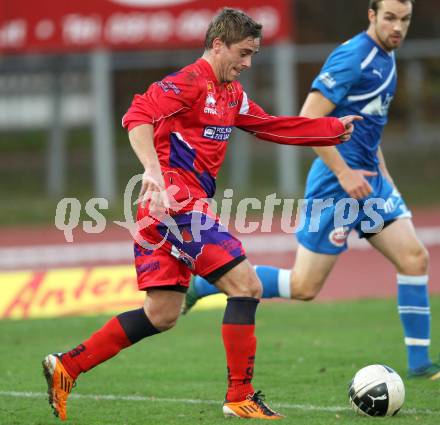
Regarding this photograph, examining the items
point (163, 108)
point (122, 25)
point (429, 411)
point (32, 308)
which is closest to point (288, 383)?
point (429, 411)

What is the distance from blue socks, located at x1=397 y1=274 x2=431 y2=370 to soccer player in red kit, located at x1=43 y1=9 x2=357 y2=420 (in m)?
1.57

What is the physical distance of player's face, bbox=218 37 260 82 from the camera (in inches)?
237

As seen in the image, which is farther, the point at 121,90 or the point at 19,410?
the point at 121,90

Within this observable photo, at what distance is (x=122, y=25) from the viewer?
66.1ft

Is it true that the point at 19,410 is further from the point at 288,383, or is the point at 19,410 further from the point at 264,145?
the point at 264,145

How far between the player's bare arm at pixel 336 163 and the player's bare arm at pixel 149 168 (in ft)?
5.35

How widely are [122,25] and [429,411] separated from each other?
49.1ft

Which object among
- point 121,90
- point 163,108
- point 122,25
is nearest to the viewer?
point 163,108

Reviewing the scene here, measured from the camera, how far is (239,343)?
5.96 metres

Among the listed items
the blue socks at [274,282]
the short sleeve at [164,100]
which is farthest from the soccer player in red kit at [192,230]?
the blue socks at [274,282]

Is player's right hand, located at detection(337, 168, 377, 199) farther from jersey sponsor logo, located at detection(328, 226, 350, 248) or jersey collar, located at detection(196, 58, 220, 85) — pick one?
jersey collar, located at detection(196, 58, 220, 85)

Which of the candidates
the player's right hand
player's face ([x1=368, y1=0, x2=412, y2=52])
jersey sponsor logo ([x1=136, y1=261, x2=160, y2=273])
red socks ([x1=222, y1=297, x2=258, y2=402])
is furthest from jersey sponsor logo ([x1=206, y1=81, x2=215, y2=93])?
player's face ([x1=368, y1=0, x2=412, y2=52])

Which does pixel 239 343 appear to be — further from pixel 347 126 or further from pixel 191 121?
pixel 347 126

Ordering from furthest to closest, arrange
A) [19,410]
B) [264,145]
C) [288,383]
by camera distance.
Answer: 1. [264,145]
2. [288,383]
3. [19,410]
